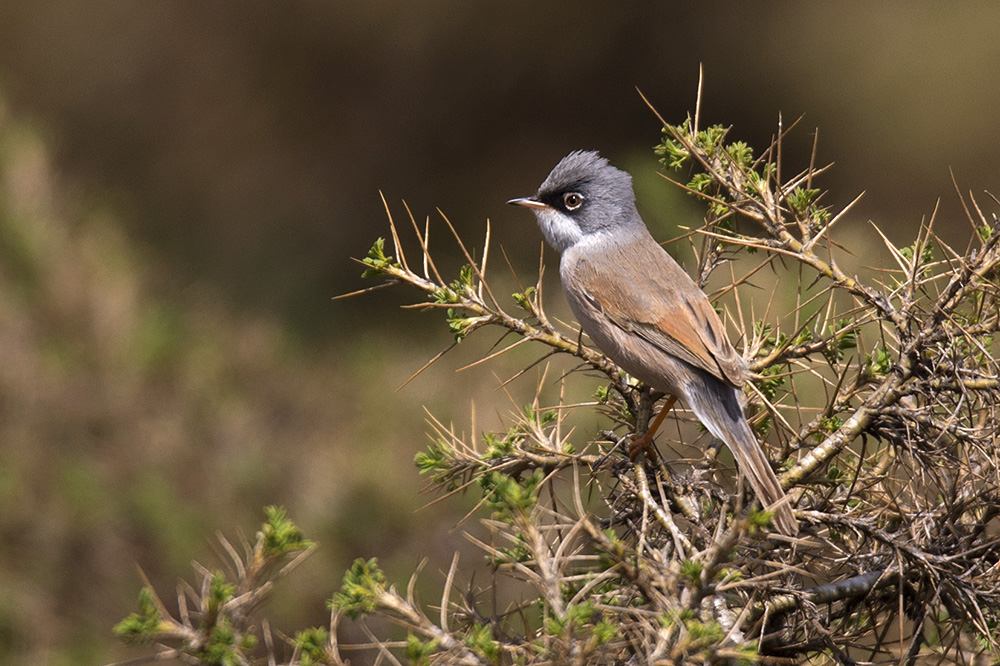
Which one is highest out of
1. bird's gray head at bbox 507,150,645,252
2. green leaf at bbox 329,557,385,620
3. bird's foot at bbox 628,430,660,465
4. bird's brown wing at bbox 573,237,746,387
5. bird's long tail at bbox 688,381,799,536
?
bird's gray head at bbox 507,150,645,252

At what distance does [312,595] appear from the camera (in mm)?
4609

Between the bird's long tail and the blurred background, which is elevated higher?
the blurred background

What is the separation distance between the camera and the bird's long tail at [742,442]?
1.67 meters

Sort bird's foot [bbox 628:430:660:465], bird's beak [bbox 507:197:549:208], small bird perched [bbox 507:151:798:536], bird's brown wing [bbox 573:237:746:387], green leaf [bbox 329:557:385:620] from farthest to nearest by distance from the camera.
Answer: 1. bird's beak [bbox 507:197:549:208]
2. bird's brown wing [bbox 573:237:746:387]
3. small bird perched [bbox 507:151:798:536]
4. bird's foot [bbox 628:430:660:465]
5. green leaf [bbox 329:557:385:620]

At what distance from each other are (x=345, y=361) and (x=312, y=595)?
2.47 meters

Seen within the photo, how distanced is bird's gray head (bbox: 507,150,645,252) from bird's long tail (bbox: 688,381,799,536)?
3.17 ft

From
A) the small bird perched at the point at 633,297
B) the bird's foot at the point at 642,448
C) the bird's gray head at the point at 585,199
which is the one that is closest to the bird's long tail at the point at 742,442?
the small bird perched at the point at 633,297

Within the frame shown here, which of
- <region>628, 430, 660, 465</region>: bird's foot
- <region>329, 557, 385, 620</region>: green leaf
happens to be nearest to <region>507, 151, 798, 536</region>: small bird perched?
<region>628, 430, 660, 465</region>: bird's foot

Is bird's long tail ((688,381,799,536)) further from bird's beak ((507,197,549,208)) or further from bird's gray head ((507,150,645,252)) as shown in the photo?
bird's beak ((507,197,549,208))

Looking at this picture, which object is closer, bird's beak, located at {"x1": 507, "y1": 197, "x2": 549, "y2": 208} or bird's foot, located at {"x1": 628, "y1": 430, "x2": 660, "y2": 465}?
bird's foot, located at {"x1": 628, "y1": 430, "x2": 660, "y2": 465}

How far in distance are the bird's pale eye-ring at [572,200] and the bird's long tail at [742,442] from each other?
104cm

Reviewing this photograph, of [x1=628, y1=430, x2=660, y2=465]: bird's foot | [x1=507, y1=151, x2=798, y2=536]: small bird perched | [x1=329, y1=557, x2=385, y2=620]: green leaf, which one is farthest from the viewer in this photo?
[x1=507, y1=151, x2=798, y2=536]: small bird perched

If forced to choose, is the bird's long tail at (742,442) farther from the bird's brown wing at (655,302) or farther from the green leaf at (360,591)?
the green leaf at (360,591)

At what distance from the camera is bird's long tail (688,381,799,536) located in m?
1.67
